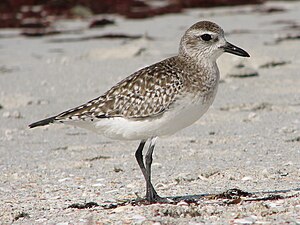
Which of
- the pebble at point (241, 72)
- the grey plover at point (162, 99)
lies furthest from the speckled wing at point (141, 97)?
the pebble at point (241, 72)

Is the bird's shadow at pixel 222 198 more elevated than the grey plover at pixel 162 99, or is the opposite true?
the grey plover at pixel 162 99

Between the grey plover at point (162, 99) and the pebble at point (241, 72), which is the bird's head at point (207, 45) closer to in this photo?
the grey plover at point (162, 99)

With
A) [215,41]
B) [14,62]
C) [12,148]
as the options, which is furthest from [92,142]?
[14,62]

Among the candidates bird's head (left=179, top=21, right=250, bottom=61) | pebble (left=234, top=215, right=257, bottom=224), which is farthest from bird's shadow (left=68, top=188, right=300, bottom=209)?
bird's head (left=179, top=21, right=250, bottom=61)

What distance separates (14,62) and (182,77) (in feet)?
29.9

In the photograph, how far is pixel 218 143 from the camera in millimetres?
8602

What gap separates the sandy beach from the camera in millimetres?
5785

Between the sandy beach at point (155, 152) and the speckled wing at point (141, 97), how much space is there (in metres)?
0.68

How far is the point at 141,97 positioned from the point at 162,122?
0.30 meters

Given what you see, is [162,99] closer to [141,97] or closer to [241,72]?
[141,97]

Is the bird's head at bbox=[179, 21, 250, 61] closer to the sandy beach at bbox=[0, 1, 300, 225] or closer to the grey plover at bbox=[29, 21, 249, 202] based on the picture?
the grey plover at bbox=[29, 21, 249, 202]

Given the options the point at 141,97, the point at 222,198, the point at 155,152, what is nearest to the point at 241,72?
the point at 155,152

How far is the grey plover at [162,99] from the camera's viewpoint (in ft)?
20.3

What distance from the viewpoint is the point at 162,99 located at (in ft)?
20.4
